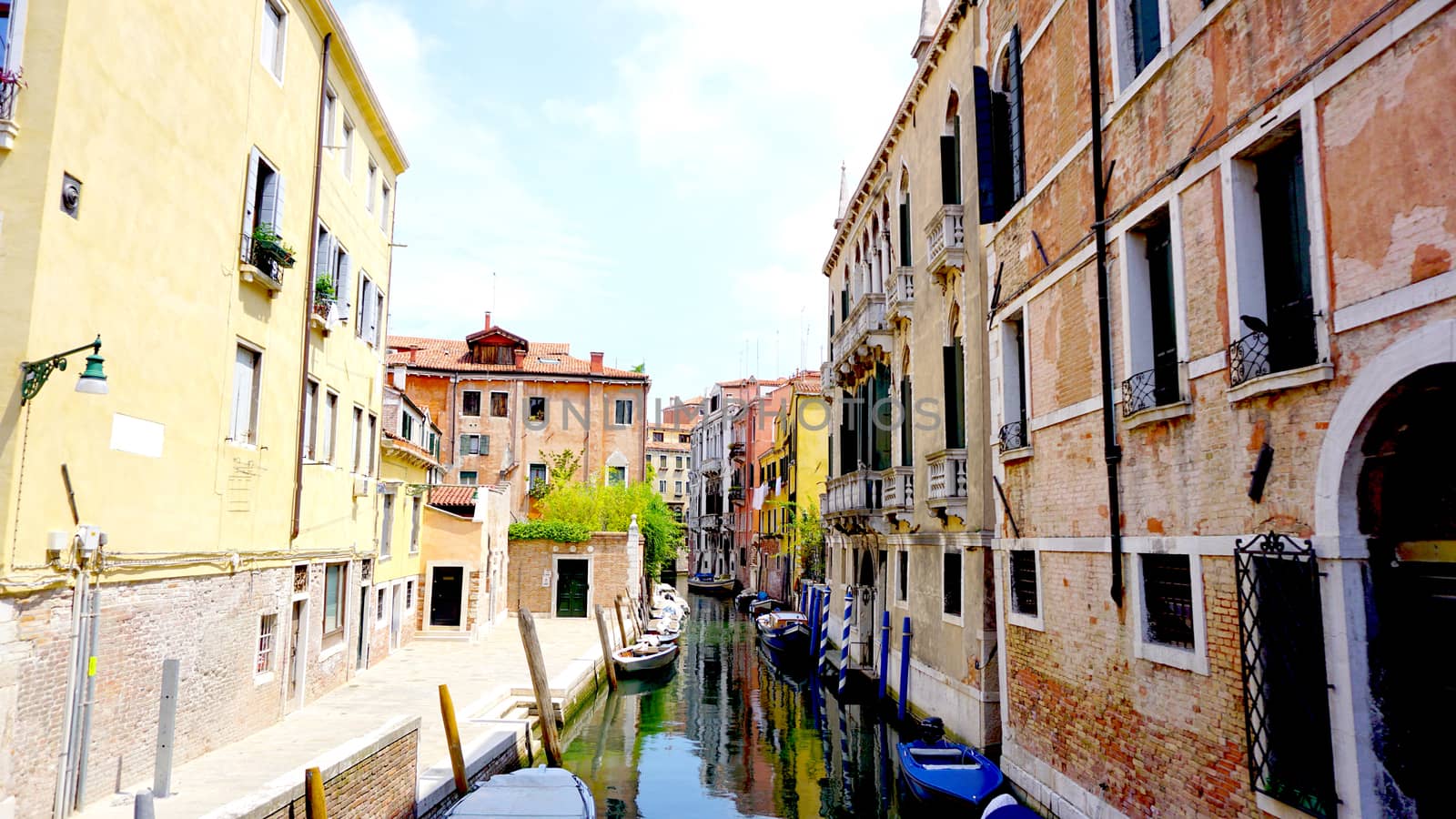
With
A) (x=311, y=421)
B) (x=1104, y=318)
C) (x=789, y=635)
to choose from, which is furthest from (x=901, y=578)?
(x=311, y=421)

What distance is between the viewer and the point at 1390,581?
472cm

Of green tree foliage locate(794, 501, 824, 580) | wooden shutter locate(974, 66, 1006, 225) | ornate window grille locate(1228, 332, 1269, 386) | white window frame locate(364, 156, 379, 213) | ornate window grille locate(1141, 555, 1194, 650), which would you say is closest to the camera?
ornate window grille locate(1228, 332, 1269, 386)

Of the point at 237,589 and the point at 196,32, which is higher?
the point at 196,32

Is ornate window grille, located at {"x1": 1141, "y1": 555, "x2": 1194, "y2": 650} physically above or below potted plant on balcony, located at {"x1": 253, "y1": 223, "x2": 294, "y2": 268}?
below

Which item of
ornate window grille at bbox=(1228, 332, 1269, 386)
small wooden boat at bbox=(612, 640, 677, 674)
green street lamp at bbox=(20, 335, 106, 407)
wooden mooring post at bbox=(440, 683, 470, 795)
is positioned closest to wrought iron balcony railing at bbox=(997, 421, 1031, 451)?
ornate window grille at bbox=(1228, 332, 1269, 386)

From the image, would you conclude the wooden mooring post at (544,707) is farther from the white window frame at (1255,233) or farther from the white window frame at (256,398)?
the white window frame at (1255,233)

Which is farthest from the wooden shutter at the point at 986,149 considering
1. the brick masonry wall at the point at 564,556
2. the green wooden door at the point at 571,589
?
the green wooden door at the point at 571,589

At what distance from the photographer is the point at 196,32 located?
26.9 feet

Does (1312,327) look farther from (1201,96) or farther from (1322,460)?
(1201,96)

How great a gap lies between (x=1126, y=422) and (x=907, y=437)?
310 inches

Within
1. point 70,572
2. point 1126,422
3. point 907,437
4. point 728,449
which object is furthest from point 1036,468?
point 728,449

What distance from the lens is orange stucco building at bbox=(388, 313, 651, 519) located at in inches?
1170

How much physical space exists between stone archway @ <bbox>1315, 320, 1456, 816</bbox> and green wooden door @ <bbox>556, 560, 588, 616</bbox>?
22366 millimetres

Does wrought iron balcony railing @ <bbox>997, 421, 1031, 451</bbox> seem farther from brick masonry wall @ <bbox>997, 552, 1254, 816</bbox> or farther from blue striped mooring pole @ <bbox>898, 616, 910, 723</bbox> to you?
blue striped mooring pole @ <bbox>898, 616, 910, 723</bbox>
